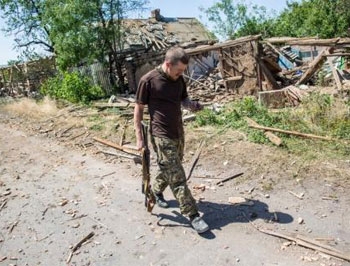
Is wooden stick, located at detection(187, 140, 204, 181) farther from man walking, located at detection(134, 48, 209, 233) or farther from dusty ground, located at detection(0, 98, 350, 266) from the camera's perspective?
man walking, located at detection(134, 48, 209, 233)

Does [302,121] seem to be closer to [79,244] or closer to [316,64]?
[316,64]

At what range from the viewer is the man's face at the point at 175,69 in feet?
13.0

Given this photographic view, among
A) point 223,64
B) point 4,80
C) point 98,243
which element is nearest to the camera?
point 98,243

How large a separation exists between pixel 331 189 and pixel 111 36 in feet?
44.4

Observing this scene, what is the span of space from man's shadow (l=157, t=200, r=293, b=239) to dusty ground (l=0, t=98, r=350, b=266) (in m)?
0.01

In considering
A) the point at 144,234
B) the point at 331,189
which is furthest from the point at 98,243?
the point at 331,189

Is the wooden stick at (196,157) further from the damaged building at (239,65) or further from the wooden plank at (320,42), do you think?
the wooden plank at (320,42)

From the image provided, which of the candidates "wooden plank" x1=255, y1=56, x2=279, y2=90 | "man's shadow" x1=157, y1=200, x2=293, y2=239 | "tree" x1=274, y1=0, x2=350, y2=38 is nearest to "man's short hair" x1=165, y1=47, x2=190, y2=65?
"man's shadow" x1=157, y1=200, x2=293, y2=239

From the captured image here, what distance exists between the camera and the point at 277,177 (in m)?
5.42

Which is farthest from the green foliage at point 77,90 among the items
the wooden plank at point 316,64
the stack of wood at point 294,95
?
the wooden plank at point 316,64

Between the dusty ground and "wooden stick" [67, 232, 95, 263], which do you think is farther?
"wooden stick" [67, 232, 95, 263]

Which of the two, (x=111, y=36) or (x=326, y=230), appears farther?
(x=111, y=36)

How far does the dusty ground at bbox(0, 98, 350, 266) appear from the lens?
3881 millimetres

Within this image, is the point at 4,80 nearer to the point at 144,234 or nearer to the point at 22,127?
the point at 22,127
